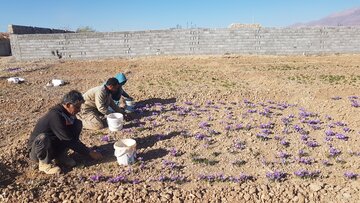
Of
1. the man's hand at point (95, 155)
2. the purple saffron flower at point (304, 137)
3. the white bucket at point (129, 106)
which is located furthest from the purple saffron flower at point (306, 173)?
the white bucket at point (129, 106)

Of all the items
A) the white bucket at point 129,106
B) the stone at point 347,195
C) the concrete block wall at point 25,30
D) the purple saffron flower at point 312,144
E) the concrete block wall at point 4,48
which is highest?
the concrete block wall at point 25,30

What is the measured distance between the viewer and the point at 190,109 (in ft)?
30.1

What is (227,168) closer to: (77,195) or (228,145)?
(228,145)

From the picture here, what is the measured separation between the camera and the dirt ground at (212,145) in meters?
5.23

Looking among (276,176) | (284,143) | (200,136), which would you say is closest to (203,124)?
(200,136)

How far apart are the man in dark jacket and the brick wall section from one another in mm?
16445

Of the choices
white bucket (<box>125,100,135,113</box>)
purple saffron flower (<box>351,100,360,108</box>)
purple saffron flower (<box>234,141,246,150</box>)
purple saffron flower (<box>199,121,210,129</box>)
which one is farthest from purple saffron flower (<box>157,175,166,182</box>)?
purple saffron flower (<box>351,100,360,108</box>)

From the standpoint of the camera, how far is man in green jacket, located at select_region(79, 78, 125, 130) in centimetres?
756

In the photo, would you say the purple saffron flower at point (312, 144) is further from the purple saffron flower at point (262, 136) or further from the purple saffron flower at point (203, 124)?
the purple saffron flower at point (203, 124)

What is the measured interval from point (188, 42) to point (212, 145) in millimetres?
15839

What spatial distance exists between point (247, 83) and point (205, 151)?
242 inches

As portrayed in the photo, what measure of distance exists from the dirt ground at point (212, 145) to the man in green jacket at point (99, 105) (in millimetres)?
311

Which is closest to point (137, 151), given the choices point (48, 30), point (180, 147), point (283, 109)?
point (180, 147)

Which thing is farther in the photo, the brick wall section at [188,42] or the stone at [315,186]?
the brick wall section at [188,42]
